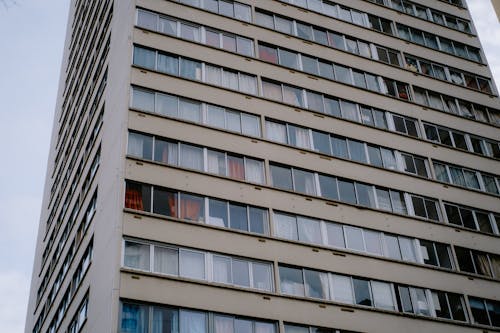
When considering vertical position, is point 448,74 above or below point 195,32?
above

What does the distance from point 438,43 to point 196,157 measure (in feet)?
76.2

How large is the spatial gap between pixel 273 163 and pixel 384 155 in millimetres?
7362

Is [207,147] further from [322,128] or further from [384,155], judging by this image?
[384,155]

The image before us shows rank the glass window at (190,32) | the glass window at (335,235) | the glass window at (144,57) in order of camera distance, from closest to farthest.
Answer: the glass window at (335,235) → the glass window at (144,57) → the glass window at (190,32)

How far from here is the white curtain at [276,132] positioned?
3291 centimetres

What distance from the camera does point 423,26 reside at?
4559cm

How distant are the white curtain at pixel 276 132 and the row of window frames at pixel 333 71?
4.73 metres

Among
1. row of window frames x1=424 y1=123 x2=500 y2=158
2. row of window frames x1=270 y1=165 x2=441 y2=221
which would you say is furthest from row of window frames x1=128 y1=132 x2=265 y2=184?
row of window frames x1=424 y1=123 x2=500 y2=158

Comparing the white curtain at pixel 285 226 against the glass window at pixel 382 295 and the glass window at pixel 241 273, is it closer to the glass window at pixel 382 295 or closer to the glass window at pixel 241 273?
the glass window at pixel 241 273

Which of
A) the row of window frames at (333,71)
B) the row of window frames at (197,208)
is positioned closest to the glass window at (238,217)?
the row of window frames at (197,208)

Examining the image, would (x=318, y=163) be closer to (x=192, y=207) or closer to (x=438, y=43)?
(x=192, y=207)

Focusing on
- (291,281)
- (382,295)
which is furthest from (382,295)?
(291,281)

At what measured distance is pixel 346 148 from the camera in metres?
34.7

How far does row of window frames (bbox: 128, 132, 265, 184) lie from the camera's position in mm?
→ 28859
